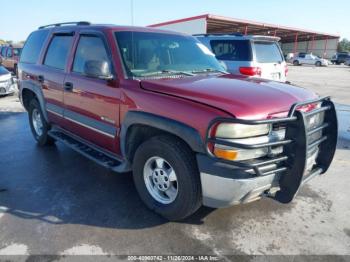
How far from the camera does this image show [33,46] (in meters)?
5.36

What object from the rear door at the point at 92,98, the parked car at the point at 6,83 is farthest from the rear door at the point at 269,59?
the parked car at the point at 6,83

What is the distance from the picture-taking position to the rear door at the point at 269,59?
809 cm

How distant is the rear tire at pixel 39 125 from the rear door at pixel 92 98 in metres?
1.11

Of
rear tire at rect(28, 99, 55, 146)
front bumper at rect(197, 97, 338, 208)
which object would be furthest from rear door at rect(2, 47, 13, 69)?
front bumper at rect(197, 97, 338, 208)

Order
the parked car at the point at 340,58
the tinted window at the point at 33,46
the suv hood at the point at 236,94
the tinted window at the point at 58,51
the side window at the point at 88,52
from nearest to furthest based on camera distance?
the suv hood at the point at 236,94 < the side window at the point at 88,52 < the tinted window at the point at 58,51 < the tinted window at the point at 33,46 < the parked car at the point at 340,58

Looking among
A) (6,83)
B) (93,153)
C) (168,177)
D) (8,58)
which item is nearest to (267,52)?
(93,153)

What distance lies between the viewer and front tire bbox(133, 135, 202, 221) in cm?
273

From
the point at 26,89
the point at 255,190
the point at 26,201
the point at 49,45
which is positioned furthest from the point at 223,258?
the point at 26,89

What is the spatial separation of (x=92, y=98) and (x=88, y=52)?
0.65 metres

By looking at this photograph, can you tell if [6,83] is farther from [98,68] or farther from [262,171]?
[262,171]

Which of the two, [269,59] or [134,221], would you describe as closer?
[134,221]

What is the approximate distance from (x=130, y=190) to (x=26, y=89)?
3.20 meters

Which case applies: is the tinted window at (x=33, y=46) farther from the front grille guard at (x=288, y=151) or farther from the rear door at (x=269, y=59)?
the rear door at (x=269, y=59)

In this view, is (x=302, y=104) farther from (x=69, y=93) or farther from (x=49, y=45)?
(x=49, y=45)
